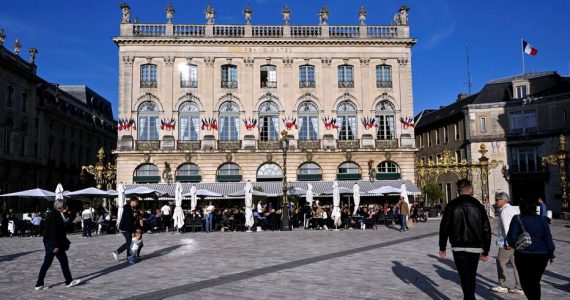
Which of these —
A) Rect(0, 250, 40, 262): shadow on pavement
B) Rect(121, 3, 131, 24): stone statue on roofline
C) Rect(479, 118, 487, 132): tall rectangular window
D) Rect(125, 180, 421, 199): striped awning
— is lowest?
Rect(0, 250, 40, 262): shadow on pavement

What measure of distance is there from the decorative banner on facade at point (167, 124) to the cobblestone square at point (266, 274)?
790 inches

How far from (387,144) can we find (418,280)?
92.2 feet

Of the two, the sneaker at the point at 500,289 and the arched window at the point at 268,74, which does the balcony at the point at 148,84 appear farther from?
the sneaker at the point at 500,289

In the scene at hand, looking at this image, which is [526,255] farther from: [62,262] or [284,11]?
[284,11]

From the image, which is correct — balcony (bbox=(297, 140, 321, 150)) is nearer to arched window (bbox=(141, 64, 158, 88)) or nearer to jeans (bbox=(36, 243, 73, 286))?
arched window (bbox=(141, 64, 158, 88))

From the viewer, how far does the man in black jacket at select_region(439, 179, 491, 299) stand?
6465 millimetres

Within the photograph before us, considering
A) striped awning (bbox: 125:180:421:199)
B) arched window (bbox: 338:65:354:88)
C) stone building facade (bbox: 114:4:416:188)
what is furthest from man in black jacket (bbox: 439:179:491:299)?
arched window (bbox: 338:65:354:88)

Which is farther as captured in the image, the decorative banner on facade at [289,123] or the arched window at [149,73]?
the arched window at [149,73]

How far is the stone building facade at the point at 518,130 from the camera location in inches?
1674

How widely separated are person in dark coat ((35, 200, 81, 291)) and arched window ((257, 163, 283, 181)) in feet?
87.8

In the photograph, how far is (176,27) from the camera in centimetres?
3716

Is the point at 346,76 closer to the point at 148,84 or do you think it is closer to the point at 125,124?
the point at 148,84

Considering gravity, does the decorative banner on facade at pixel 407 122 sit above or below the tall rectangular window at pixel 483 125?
below

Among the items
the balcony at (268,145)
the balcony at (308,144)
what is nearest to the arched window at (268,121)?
the balcony at (268,145)
